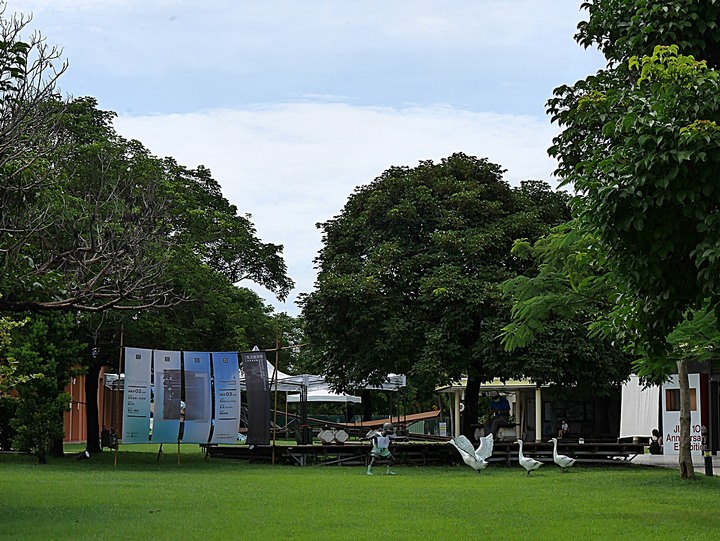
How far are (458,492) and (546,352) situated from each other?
30.1ft

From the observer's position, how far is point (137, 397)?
1134 inches

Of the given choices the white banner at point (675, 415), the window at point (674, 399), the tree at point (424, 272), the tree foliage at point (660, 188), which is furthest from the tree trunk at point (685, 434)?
the window at point (674, 399)

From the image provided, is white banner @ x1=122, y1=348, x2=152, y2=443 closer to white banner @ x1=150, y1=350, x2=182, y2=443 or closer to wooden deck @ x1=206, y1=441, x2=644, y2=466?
white banner @ x1=150, y1=350, x2=182, y2=443

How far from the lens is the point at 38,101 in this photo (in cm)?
1456

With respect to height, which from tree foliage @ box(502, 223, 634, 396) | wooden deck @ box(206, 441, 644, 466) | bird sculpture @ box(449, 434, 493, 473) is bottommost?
wooden deck @ box(206, 441, 644, 466)

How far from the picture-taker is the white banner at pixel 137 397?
2848 cm

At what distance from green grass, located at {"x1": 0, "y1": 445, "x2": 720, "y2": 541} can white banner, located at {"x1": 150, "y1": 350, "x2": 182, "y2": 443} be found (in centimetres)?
229

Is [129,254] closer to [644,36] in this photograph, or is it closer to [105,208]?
[644,36]

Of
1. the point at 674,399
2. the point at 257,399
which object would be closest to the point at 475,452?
the point at 257,399

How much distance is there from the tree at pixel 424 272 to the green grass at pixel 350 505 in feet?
12.9

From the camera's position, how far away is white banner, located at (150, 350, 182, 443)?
2911cm

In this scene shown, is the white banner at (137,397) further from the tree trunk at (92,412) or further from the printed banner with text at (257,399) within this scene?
the tree trunk at (92,412)

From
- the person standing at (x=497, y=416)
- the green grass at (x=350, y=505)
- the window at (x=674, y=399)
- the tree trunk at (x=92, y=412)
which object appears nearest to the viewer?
the green grass at (x=350, y=505)

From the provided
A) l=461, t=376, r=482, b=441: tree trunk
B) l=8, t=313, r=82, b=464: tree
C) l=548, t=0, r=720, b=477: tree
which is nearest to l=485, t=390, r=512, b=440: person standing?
l=461, t=376, r=482, b=441: tree trunk
